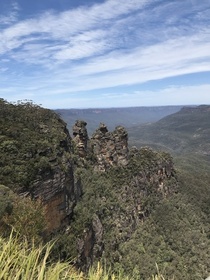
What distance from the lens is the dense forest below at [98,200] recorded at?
3080cm

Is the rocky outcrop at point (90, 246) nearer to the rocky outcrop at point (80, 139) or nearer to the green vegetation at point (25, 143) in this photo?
the green vegetation at point (25, 143)

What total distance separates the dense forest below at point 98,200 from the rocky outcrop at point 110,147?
0.78 ft

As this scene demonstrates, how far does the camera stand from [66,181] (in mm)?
38312

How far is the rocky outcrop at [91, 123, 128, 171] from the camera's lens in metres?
72.8

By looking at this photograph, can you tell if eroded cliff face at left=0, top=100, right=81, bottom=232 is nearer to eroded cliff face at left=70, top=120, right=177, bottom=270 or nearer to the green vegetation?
the green vegetation

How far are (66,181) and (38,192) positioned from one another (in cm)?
658

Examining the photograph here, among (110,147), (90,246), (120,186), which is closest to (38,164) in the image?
(90,246)

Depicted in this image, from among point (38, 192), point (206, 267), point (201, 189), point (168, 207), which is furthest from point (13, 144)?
point (201, 189)

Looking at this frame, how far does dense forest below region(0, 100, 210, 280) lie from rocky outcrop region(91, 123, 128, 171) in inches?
9.4

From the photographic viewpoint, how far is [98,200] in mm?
57688

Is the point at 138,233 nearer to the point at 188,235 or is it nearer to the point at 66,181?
the point at 188,235

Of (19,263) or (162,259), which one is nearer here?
(19,263)

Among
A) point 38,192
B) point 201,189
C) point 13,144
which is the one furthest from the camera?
point 201,189

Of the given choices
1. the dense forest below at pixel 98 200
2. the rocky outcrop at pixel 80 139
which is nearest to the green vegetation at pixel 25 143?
the dense forest below at pixel 98 200
